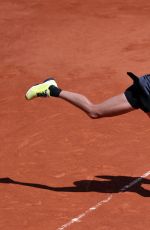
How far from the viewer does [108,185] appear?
28.3ft

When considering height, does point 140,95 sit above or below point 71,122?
above

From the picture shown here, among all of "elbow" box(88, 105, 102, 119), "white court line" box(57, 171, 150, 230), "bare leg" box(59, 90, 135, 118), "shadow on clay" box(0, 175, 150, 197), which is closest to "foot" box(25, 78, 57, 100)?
"bare leg" box(59, 90, 135, 118)

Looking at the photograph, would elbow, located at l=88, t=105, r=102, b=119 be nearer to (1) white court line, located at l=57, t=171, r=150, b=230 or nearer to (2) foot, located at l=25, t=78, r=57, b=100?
(2) foot, located at l=25, t=78, r=57, b=100

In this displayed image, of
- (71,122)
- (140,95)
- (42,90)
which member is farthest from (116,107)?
(71,122)

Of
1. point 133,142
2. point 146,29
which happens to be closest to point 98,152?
point 133,142

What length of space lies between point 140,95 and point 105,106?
0.45m

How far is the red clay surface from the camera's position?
8094 mm

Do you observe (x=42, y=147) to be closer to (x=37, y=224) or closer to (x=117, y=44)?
(x=37, y=224)

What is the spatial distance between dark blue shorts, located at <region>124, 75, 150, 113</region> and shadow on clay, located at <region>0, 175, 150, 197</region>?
3.35 feet

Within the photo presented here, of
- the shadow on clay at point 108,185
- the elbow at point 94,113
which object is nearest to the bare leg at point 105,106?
the elbow at point 94,113

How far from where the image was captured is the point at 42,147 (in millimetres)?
9742

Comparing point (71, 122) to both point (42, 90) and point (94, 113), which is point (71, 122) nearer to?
point (42, 90)

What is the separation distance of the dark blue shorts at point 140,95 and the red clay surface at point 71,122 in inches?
42.6

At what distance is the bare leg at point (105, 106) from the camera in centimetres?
810
